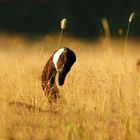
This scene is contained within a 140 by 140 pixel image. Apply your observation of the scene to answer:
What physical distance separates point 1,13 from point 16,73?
13.9 metres

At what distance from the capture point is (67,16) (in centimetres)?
2030

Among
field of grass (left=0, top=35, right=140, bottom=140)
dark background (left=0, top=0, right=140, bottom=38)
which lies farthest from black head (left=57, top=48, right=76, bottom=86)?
dark background (left=0, top=0, right=140, bottom=38)

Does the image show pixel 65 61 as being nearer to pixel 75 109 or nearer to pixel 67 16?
pixel 75 109

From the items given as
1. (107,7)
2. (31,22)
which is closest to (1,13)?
(31,22)

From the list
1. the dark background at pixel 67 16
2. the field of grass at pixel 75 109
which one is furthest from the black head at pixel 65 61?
the dark background at pixel 67 16

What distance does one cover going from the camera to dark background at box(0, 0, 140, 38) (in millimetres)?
19172

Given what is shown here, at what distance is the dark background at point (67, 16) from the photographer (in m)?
19.2

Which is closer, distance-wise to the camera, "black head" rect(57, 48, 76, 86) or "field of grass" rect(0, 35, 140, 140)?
"field of grass" rect(0, 35, 140, 140)

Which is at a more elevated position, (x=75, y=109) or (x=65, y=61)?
(x=65, y=61)

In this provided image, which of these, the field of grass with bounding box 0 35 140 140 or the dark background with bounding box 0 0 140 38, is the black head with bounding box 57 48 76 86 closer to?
the field of grass with bounding box 0 35 140 140

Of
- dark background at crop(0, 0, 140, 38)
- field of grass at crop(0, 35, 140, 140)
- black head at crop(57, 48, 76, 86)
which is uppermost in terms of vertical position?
dark background at crop(0, 0, 140, 38)

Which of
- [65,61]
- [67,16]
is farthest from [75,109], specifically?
[67,16]

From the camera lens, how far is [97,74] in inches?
245

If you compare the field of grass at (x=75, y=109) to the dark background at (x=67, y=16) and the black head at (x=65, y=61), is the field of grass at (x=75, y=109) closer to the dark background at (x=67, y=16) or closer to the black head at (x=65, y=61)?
the black head at (x=65, y=61)
